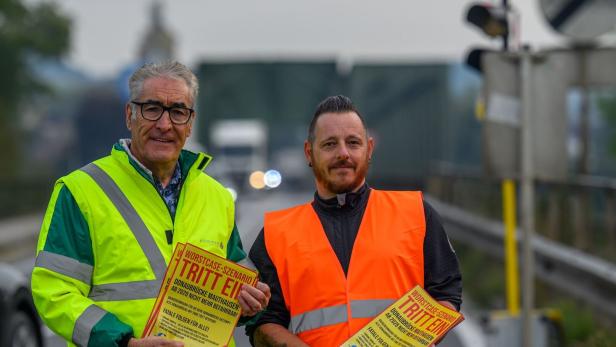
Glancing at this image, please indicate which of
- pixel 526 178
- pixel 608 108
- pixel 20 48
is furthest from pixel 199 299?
pixel 608 108

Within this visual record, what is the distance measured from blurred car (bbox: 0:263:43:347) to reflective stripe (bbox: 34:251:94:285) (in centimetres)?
370

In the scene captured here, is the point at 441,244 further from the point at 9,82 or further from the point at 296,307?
the point at 9,82

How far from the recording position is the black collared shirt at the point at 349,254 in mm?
4102

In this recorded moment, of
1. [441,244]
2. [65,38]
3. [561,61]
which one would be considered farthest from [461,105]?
[441,244]

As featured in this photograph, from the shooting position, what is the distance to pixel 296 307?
4.09 m

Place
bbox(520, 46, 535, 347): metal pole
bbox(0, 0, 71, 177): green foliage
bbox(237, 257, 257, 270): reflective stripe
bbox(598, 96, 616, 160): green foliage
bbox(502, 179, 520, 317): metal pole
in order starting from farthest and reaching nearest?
1. bbox(0, 0, 71, 177): green foliage
2. bbox(598, 96, 616, 160): green foliage
3. bbox(502, 179, 520, 317): metal pole
4. bbox(520, 46, 535, 347): metal pole
5. bbox(237, 257, 257, 270): reflective stripe

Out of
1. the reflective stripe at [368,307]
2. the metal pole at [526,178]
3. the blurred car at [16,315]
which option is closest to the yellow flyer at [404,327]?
the reflective stripe at [368,307]

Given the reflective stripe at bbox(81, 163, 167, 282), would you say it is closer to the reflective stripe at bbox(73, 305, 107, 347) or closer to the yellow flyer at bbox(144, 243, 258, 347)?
the yellow flyer at bbox(144, 243, 258, 347)

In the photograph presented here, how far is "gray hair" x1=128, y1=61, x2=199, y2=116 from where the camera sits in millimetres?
4051

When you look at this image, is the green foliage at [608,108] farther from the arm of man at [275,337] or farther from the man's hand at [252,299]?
the man's hand at [252,299]

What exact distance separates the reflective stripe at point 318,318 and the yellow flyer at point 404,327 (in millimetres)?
120

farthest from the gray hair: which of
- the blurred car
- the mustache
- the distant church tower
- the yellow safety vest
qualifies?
the distant church tower

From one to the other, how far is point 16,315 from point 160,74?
403 cm

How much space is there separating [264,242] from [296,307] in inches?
10.8
